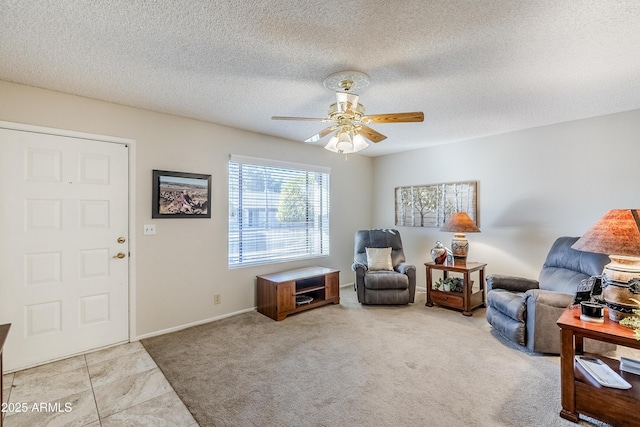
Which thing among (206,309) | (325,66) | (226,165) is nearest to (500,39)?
(325,66)

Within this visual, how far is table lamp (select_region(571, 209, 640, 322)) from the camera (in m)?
1.78

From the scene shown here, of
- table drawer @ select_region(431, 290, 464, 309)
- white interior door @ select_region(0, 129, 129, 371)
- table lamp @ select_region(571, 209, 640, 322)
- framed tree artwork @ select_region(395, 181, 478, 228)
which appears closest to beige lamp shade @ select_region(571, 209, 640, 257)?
table lamp @ select_region(571, 209, 640, 322)

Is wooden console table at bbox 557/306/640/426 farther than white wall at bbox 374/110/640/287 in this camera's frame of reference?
No

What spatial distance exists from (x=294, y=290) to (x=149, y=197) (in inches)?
77.5

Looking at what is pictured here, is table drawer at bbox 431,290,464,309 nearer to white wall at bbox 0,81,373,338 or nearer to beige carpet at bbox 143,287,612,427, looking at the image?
beige carpet at bbox 143,287,612,427

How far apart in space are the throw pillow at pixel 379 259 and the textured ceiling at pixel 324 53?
6.99 feet

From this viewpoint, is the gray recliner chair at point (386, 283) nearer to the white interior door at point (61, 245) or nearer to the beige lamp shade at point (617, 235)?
the beige lamp shade at point (617, 235)

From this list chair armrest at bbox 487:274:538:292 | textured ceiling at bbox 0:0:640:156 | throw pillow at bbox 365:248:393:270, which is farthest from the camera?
throw pillow at bbox 365:248:393:270

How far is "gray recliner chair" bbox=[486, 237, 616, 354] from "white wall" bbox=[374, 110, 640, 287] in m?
0.52

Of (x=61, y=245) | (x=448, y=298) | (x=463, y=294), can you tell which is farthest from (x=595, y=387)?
(x=61, y=245)

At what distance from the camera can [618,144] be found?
10.4 feet

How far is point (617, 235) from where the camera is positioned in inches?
71.7

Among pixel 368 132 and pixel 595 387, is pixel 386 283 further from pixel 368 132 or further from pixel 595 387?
pixel 595 387

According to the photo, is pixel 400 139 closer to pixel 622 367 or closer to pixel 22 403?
pixel 622 367
